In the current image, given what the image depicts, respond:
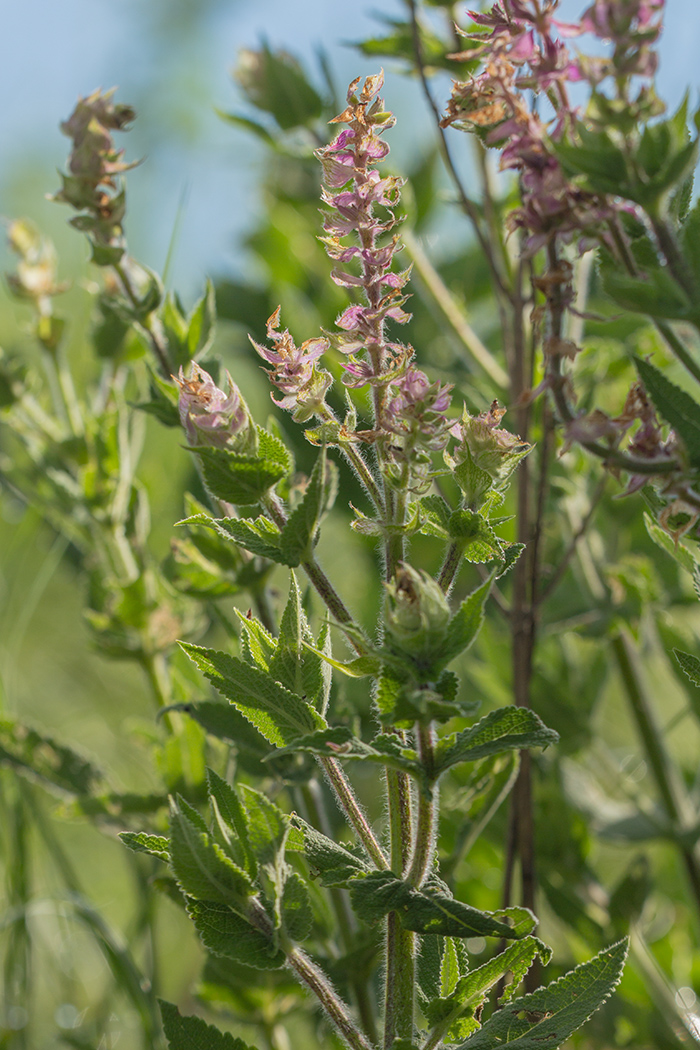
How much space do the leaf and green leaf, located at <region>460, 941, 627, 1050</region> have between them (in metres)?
0.10

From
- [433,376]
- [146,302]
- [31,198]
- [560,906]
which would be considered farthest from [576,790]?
[31,198]

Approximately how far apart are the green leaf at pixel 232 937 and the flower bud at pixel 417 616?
0.41 ft

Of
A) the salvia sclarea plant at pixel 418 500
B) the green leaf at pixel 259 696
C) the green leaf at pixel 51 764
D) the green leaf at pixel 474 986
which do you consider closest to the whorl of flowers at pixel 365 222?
the salvia sclarea plant at pixel 418 500

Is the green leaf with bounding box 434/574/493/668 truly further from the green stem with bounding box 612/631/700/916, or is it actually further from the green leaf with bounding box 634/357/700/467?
the green stem with bounding box 612/631/700/916

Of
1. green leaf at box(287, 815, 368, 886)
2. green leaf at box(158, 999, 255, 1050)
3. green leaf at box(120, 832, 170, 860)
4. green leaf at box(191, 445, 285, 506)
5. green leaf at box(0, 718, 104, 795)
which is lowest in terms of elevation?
green leaf at box(158, 999, 255, 1050)

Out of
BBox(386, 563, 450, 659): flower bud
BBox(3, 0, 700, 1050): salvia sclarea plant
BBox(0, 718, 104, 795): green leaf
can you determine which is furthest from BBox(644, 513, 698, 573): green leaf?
BBox(0, 718, 104, 795): green leaf

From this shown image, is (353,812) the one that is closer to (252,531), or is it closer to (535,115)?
(252,531)

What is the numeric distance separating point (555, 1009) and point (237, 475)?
0.22 metres

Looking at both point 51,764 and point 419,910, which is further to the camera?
point 51,764

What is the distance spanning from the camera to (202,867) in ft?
1.07

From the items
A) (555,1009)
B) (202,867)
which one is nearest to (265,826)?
(202,867)

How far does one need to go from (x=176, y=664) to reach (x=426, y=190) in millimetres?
603

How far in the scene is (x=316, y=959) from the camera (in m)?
0.47

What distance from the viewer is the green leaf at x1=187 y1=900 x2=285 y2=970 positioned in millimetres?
338
